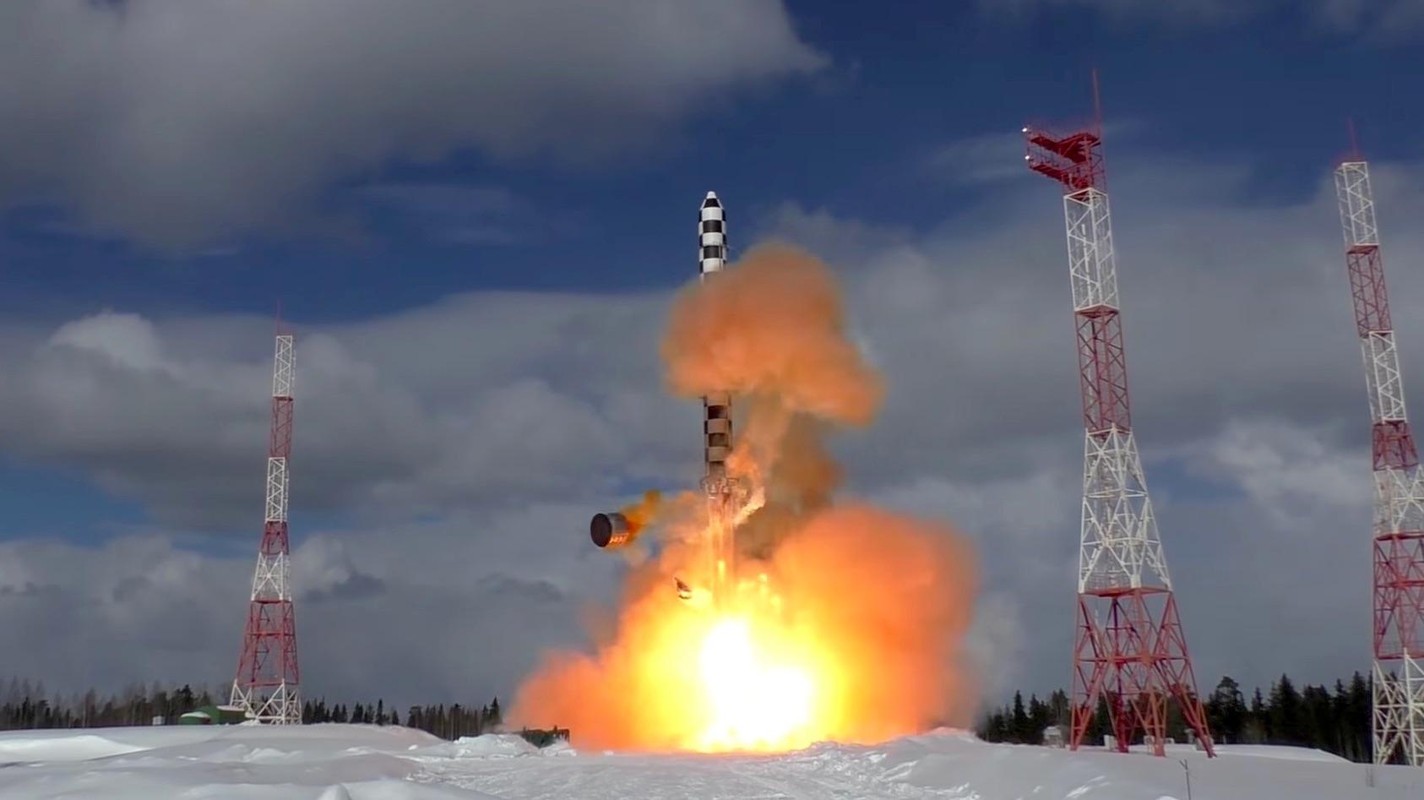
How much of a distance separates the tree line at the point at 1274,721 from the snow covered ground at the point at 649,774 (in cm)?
5512

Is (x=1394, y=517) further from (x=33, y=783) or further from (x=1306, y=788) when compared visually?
(x=33, y=783)

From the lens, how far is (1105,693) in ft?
191

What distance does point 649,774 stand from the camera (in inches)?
1663

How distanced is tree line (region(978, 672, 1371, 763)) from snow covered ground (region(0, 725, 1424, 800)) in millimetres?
55117

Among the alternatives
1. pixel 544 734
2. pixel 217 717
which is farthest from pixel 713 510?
pixel 217 717

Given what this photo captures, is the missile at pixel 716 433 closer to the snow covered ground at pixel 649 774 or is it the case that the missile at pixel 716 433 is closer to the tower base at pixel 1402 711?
the snow covered ground at pixel 649 774

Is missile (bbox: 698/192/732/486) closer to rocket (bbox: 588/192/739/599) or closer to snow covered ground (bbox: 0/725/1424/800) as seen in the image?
rocket (bbox: 588/192/739/599)

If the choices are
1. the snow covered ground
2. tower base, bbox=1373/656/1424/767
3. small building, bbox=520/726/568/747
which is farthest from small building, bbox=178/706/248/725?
tower base, bbox=1373/656/1424/767

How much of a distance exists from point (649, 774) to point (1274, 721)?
3243 inches

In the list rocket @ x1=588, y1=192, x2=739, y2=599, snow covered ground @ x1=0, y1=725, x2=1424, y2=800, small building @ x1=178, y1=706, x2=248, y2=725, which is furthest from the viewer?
small building @ x1=178, y1=706, x2=248, y2=725

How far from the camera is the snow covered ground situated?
32219 millimetres

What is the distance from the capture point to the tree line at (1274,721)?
101062 mm

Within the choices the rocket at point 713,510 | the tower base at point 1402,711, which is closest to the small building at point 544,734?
the rocket at point 713,510

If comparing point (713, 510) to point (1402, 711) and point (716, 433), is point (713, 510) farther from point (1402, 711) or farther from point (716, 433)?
point (1402, 711)
